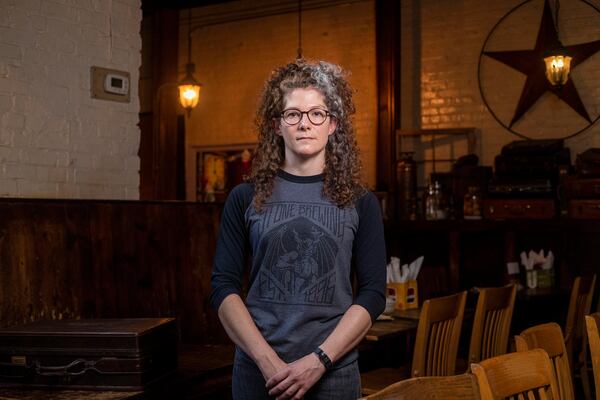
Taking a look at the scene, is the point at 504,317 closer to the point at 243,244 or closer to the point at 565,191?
the point at 565,191

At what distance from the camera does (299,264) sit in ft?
7.05

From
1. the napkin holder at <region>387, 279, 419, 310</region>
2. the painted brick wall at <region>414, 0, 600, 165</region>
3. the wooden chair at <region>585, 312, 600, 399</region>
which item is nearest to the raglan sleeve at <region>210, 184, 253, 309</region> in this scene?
the wooden chair at <region>585, 312, 600, 399</region>

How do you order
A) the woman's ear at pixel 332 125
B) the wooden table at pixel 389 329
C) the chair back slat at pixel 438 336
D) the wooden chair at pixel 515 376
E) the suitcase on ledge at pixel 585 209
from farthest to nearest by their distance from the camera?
the suitcase on ledge at pixel 585 209 < the wooden table at pixel 389 329 < the chair back slat at pixel 438 336 < the woman's ear at pixel 332 125 < the wooden chair at pixel 515 376

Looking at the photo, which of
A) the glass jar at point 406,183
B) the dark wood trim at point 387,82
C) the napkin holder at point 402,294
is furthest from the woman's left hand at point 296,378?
the dark wood trim at point 387,82

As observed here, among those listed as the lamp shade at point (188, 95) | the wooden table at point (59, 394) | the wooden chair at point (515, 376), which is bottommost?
the wooden table at point (59, 394)

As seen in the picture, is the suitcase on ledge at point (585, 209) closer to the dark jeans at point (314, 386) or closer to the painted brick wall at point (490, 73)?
the painted brick wall at point (490, 73)

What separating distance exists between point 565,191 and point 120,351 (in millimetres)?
4187

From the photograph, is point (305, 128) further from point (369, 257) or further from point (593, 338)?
point (593, 338)

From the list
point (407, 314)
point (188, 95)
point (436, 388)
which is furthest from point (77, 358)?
point (188, 95)

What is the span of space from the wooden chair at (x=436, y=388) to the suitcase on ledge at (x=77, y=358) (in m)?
1.33

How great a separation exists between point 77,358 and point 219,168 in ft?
19.7

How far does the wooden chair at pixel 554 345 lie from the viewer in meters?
2.42

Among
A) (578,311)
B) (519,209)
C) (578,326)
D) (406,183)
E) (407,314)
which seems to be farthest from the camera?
(406,183)

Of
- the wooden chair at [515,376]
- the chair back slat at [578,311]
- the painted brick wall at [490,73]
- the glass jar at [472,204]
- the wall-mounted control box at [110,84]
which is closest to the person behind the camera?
the wooden chair at [515,376]
